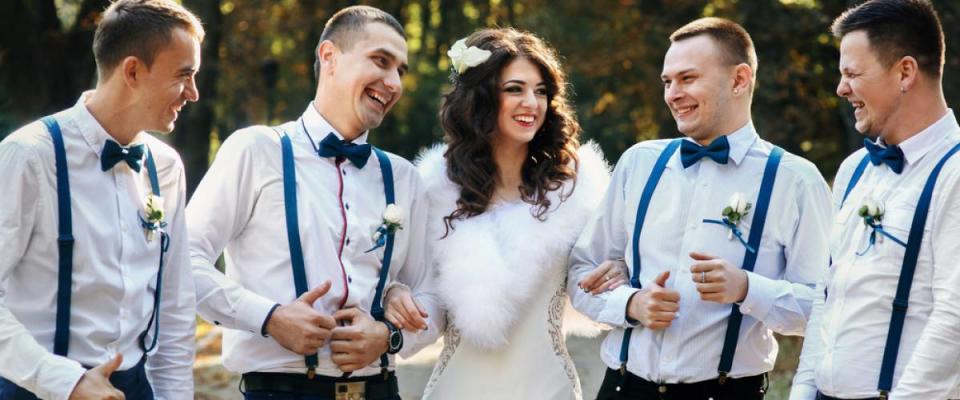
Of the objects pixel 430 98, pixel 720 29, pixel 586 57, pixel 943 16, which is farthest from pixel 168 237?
pixel 430 98

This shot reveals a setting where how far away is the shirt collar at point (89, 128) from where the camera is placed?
13.3ft

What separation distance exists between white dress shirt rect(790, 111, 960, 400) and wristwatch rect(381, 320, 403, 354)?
161cm

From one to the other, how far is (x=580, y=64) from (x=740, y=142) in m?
11.9

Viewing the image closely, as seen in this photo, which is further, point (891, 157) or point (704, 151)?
point (704, 151)

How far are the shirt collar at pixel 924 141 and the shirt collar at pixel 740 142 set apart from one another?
87 cm

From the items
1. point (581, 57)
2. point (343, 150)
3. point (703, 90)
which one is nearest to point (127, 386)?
point (343, 150)

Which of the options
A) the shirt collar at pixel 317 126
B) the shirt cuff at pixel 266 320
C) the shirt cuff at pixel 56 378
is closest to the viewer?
the shirt cuff at pixel 56 378

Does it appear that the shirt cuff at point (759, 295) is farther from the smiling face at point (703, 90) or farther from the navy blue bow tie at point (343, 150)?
the navy blue bow tie at point (343, 150)

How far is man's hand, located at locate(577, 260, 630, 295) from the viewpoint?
4.94m

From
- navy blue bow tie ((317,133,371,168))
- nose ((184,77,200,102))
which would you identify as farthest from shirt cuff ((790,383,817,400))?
nose ((184,77,200,102))

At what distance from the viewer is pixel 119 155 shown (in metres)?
4.12

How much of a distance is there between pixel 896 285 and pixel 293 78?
74.6 ft

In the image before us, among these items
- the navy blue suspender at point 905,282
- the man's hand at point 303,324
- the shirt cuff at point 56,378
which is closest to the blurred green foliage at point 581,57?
the navy blue suspender at point 905,282

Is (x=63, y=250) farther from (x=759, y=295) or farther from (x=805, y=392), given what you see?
(x=805, y=392)
